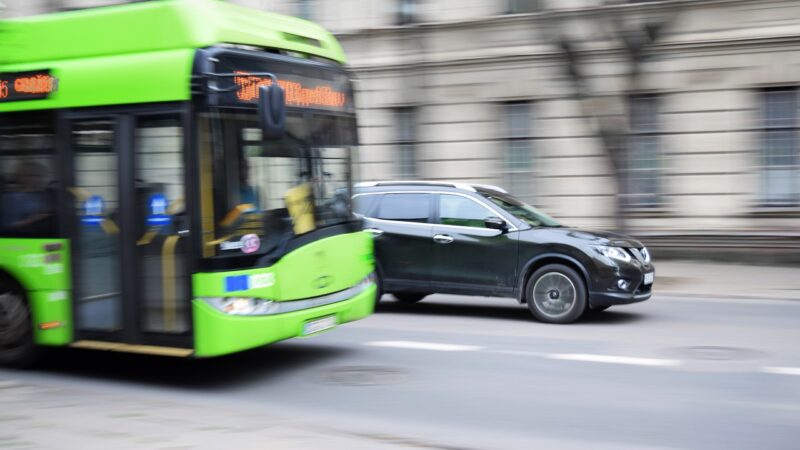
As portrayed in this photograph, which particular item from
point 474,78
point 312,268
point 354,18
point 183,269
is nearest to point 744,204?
point 474,78

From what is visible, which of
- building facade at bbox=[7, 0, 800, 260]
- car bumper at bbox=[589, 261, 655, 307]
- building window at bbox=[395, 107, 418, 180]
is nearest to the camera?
car bumper at bbox=[589, 261, 655, 307]

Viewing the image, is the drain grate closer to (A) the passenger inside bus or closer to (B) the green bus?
(B) the green bus

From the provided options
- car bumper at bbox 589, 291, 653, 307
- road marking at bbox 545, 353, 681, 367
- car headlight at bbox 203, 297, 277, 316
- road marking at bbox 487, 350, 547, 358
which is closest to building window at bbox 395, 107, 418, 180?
car bumper at bbox 589, 291, 653, 307

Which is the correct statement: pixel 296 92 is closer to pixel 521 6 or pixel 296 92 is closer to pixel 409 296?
pixel 409 296

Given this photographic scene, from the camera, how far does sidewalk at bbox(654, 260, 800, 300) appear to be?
13.7m

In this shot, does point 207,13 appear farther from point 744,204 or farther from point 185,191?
point 744,204

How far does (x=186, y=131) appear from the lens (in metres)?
6.89

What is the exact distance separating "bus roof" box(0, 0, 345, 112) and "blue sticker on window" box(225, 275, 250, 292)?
1473 millimetres

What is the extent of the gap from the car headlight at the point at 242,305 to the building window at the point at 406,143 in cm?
1464

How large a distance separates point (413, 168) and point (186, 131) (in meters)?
15.0

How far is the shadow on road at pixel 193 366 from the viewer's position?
7.68m

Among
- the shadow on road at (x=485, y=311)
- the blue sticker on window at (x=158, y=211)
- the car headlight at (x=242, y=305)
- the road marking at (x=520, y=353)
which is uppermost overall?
the blue sticker on window at (x=158, y=211)

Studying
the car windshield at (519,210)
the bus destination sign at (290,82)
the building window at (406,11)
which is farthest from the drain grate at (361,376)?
the building window at (406,11)

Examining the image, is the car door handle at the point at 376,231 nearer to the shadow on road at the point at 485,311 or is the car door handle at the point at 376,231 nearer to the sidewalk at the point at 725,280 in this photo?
the shadow on road at the point at 485,311
